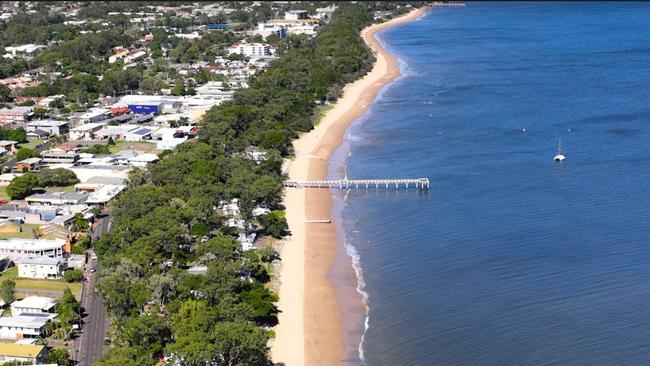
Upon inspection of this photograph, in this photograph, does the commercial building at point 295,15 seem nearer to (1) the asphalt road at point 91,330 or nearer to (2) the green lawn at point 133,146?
(2) the green lawn at point 133,146

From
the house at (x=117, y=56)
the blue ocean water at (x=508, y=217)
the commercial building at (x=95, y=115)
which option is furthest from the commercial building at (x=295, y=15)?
the commercial building at (x=95, y=115)

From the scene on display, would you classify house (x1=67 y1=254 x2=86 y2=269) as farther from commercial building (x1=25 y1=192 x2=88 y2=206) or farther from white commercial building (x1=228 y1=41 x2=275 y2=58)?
white commercial building (x1=228 y1=41 x2=275 y2=58)

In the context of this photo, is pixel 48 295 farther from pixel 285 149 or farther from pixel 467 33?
pixel 467 33

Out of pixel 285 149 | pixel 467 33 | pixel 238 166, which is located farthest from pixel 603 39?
pixel 238 166

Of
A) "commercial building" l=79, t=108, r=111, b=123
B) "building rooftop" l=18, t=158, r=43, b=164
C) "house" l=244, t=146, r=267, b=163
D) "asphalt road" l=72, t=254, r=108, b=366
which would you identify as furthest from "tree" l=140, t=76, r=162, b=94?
"asphalt road" l=72, t=254, r=108, b=366

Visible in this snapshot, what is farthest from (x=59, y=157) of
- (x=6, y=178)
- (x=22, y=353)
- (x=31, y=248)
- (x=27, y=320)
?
(x=22, y=353)

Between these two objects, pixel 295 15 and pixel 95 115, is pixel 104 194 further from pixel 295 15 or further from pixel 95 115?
pixel 295 15
